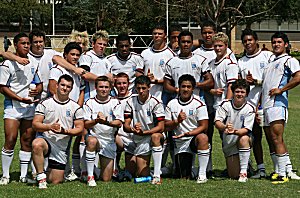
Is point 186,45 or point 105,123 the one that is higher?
point 186,45

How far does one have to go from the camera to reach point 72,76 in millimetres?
9414

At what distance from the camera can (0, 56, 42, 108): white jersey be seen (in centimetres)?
912

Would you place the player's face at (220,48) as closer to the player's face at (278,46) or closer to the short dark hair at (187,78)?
the short dark hair at (187,78)

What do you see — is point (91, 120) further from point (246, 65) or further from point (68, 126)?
point (246, 65)

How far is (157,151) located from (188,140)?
0.55m

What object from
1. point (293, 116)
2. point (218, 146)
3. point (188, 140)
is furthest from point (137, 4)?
point (188, 140)

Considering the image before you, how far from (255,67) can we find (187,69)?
1006 millimetres

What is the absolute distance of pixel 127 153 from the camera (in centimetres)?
973

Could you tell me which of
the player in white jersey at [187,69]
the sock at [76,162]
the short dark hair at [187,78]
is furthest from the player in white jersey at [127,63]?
the sock at [76,162]

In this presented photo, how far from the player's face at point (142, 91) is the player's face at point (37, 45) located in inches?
58.9

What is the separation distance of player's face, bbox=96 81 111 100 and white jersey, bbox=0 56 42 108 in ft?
2.95

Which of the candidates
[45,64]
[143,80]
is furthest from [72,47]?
[143,80]

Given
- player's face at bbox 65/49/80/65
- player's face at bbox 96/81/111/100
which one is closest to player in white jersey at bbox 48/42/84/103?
player's face at bbox 65/49/80/65

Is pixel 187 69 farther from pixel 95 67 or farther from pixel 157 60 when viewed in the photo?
pixel 95 67
